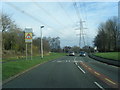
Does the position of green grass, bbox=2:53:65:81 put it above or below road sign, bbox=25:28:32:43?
below

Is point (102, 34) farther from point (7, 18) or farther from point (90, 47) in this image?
point (7, 18)

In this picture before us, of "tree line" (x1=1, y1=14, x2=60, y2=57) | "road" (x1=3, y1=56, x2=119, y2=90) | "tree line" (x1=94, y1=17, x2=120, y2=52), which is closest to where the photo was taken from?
"road" (x1=3, y1=56, x2=119, y2=90)

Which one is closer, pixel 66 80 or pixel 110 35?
pixel 66 80

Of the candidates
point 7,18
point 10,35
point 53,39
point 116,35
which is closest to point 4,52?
point 10,35

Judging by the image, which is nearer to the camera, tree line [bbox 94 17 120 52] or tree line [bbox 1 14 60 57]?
tree line [bbox 1 14 60 57]

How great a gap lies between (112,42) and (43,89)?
269 ft

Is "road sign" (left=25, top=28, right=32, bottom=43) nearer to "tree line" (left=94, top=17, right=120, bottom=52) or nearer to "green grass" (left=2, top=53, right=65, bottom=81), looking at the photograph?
"green grass" (left=2, top=53, right=65, bottom=81)

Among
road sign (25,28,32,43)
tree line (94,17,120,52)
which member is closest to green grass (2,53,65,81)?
road sign (25,28,32,43)

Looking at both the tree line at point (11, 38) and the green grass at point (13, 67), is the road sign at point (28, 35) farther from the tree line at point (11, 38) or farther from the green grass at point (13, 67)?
the tree line at point (11, 38)

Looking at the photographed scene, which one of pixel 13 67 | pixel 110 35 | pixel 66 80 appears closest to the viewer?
pixel 66 80

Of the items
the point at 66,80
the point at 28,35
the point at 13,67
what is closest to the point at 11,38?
the point at 28,35

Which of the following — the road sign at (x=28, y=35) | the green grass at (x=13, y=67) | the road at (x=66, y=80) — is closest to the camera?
the road at (x=66, y=80)

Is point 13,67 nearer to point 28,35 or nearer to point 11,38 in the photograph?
point 28,35

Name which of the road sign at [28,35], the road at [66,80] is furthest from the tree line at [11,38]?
the road at [66,80]
